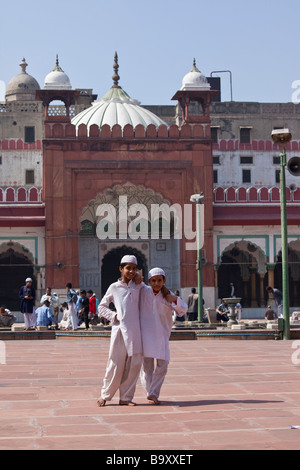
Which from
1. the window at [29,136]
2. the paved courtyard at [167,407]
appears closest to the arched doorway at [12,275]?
the window at [29,136]

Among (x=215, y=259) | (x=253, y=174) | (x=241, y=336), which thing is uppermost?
(x=253, y=174)

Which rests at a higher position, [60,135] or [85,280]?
[60,135]

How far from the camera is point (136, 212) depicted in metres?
29.3

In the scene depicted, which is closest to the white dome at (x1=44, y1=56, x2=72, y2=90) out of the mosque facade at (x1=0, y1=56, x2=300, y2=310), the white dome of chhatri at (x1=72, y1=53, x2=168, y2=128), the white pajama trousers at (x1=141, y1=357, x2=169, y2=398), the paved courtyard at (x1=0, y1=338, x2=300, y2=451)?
the mosque facade at (x1=0, y1=56, x2=300, y2=310)

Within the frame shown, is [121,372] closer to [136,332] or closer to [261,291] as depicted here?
[136,332]

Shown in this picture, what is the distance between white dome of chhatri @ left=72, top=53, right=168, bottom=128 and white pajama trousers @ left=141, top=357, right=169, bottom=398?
75.9ft

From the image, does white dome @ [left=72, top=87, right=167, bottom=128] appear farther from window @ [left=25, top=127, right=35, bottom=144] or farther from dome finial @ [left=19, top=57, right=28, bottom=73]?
dome finial @ [left=19, top=57, right=28, bottom=73]

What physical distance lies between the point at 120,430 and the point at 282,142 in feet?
31.6

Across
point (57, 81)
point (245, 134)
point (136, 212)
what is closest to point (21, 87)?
point (245, 134)

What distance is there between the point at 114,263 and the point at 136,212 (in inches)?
76.6

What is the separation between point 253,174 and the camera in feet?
122

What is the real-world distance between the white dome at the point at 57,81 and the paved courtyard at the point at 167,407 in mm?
18484
